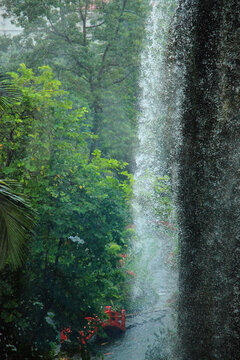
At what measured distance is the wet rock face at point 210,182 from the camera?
178 inches

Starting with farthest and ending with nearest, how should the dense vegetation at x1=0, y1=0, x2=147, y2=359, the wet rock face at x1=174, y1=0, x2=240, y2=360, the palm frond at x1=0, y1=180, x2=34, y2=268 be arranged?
the dense vegetation at x1=0, y1=0, x2=147, y2=359, the palm frond at x1=0, y1=180, x2=34, y2=268, the wet rock face at x1=174, y1=0, x2=240, y2=360

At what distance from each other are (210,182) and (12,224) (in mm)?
2349

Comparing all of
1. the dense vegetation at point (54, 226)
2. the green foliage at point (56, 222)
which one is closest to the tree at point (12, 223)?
the dense vegetation at point (54, 226)

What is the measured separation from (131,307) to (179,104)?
609 cm

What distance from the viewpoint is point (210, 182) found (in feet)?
15.9

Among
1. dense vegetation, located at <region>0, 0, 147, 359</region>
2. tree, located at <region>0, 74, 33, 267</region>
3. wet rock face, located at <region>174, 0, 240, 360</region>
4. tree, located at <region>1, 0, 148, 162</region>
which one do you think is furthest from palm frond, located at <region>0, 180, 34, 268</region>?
tree, located at <region>1, 0, 148, 162</region>

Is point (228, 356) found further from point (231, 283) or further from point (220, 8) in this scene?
point (220, 8)

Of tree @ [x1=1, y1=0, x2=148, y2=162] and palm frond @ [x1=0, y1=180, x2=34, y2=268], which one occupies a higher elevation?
tree @ [x1=1, y1=0, x2=148, y2=162]

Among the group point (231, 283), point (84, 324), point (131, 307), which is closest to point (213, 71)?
point (231, 283)

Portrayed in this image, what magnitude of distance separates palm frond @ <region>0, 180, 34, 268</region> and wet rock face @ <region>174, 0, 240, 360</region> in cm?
206

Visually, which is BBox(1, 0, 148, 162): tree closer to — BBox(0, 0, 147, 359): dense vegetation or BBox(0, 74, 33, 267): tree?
BBox(0, 0, 147, 359): dense vegetation

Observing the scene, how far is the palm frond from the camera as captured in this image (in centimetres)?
466

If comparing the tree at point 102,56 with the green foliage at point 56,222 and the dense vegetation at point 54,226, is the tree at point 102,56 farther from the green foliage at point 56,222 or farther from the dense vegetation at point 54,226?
the green foliage at point 56,222

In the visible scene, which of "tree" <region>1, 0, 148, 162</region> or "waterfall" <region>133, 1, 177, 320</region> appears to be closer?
"waterfall" <region>133, 1, 177, 320</region>
